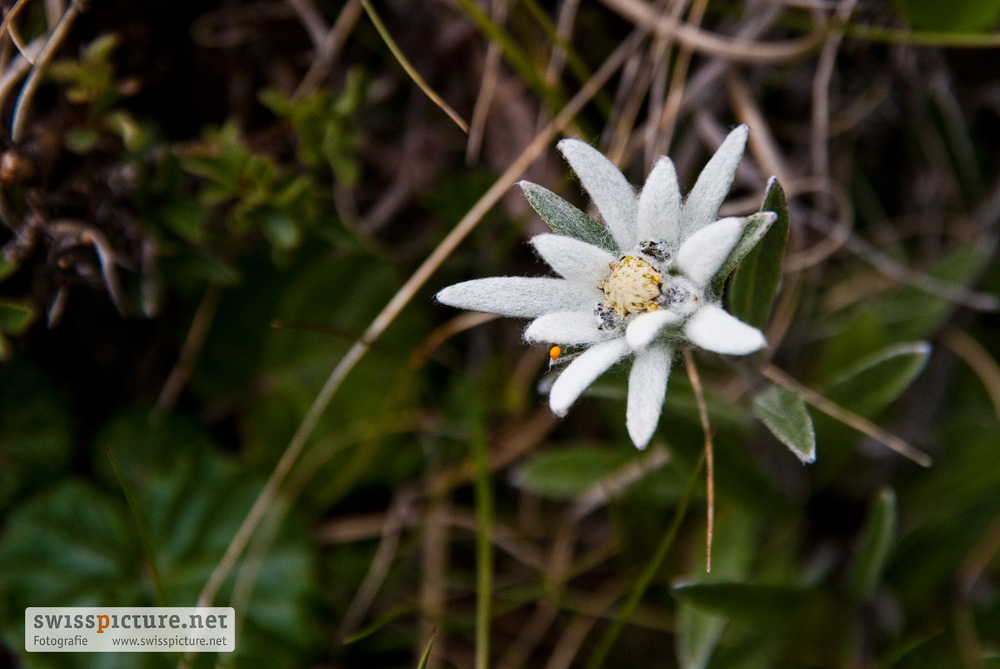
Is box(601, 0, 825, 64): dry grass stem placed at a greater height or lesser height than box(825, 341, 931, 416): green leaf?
greater

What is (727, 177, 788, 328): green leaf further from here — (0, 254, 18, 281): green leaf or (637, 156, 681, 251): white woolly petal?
(0, 254, 18, 281): green leaf

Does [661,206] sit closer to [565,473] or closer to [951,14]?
[565,473]

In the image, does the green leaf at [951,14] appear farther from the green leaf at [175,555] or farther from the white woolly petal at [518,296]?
the green leaf at [175,555]

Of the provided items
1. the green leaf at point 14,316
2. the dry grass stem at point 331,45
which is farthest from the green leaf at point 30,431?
the dry grass stem at point 331,45

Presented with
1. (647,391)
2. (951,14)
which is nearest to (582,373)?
(647,391)

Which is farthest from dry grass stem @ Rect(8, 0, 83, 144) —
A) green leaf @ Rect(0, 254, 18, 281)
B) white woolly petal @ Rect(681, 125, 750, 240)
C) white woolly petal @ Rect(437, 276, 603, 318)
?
white woolly petal @ Rect(681, 125, 750, 240)

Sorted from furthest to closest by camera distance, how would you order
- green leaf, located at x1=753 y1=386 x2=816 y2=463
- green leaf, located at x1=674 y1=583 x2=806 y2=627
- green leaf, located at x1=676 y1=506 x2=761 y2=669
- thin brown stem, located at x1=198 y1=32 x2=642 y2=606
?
thin brown stem, located at x1=198 y1=32 x2=642 y2=606 → green leaf, located at x1=676 y1=506 x2=761 y2=669 → green leaf, located at x1=674 y1=583 x2=806 y2=627 → green leaf, located at x1=753 y1=386 x2=816 y2=463
